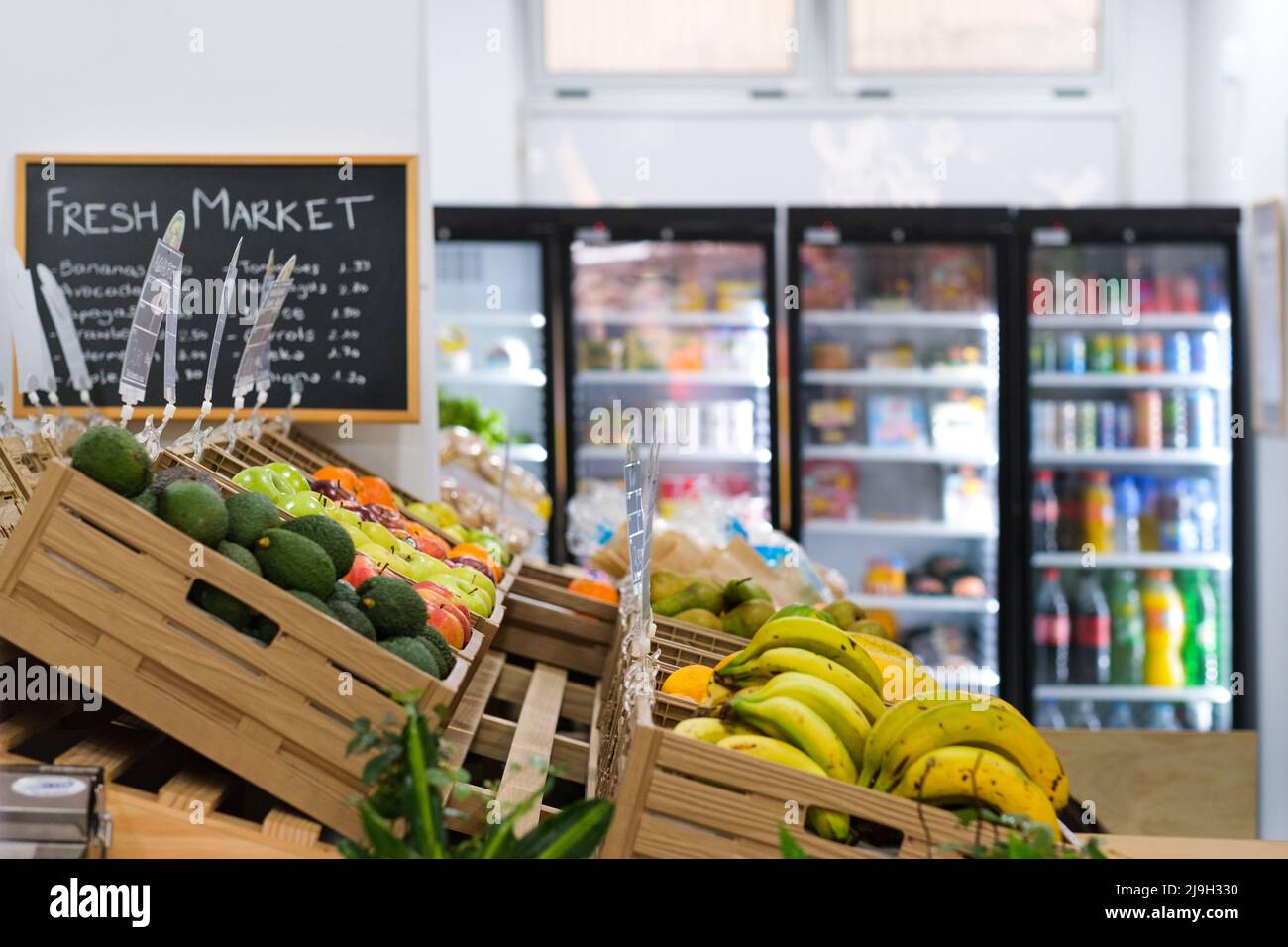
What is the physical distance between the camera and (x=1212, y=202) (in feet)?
18.6

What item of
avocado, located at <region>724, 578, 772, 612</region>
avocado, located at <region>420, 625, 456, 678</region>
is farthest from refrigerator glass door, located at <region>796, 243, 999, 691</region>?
avocado, located at <region>420, 625, 456, 678</region>

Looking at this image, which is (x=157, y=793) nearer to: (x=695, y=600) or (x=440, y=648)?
(x=440, y=648)

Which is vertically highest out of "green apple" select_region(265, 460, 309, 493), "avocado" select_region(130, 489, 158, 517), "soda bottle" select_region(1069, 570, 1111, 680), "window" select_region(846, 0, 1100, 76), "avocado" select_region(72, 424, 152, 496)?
"window" select_region(846, 0, 1100, 76)

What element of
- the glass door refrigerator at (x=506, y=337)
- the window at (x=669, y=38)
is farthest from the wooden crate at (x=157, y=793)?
the window at (x=669, y=38)

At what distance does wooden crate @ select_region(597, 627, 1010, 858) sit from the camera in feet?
4.46

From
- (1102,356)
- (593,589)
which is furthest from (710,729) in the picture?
(1102,356)

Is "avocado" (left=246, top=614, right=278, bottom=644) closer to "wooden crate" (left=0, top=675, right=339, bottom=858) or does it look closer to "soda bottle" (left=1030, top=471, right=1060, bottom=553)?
"wooden crate" (left=0, top=675, right=339, bottom=858)

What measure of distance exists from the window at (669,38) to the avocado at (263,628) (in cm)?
467

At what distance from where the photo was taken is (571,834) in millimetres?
1279

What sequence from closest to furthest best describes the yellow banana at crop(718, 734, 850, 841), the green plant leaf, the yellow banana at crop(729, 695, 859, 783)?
the green plant leaf → the yellow banana at crop(718, 734, 850, 841) → the yellow banana at crop(729, 695, 859, 783)

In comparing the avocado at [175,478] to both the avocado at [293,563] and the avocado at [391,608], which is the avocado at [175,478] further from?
the avocado at [391,608]

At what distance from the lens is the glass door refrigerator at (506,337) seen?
5.03 meters

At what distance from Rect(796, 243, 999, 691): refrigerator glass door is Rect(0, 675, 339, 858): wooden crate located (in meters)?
3.70
